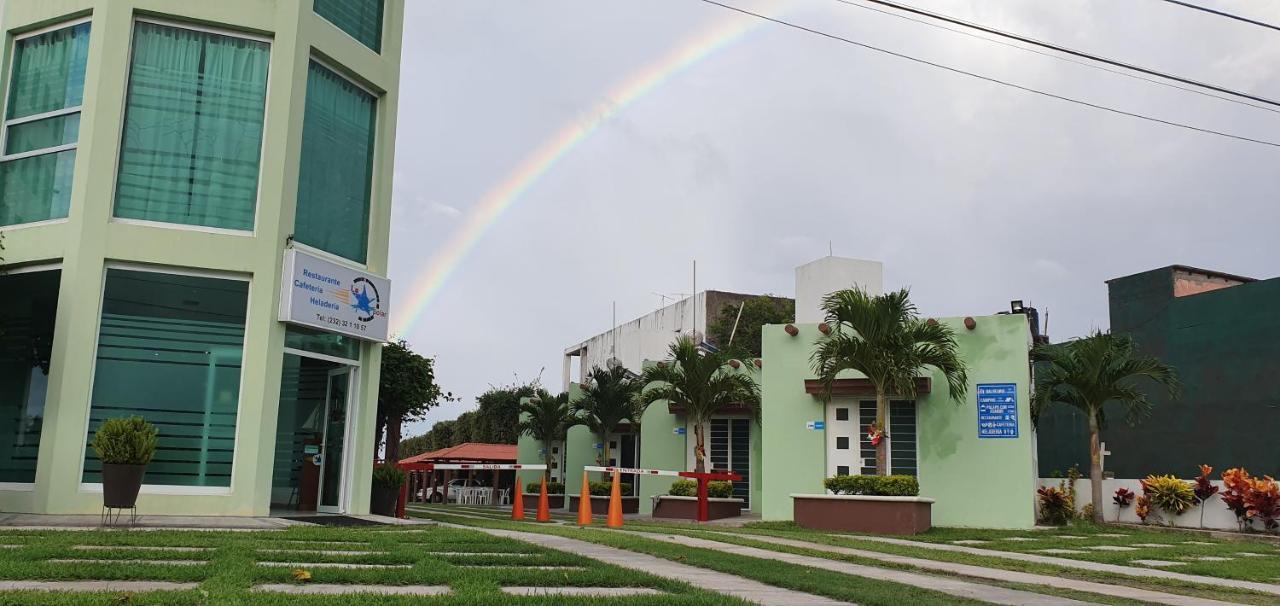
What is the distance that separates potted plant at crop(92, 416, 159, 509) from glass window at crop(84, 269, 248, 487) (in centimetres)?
201

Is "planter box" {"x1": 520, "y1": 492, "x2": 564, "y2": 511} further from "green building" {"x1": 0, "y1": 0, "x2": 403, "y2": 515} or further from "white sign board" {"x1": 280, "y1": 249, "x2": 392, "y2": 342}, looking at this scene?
"green building" {"x1": 0, "y1": 0, "x2": 403, "y2": 515}

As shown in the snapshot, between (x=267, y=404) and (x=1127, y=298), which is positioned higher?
(x=1127, y=298)

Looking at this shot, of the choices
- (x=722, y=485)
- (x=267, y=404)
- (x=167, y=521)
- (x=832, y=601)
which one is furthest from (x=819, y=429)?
(x=832, y=601)

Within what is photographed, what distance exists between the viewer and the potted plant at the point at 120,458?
1022cm

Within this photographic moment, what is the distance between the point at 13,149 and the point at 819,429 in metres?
14.8

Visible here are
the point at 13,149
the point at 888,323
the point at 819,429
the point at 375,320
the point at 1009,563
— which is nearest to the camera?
the point at 1009,563

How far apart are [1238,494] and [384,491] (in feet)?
48.1

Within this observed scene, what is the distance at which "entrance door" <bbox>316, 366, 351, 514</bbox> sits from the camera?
1455 cm

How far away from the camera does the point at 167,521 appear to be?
11.1 metres

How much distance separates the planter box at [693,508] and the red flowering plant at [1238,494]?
32.2ft

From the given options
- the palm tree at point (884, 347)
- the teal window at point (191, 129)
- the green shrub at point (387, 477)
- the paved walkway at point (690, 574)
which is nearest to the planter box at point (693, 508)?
the palm tree at point (884, 347)

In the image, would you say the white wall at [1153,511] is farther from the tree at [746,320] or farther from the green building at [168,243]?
the tree at [746,320]

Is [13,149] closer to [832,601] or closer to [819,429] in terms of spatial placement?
[832,601]

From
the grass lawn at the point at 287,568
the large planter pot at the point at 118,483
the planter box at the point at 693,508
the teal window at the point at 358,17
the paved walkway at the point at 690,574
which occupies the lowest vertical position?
the planter box at the point at 693,508
